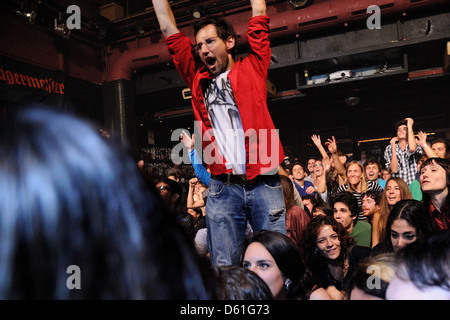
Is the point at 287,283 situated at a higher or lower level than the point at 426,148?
lower

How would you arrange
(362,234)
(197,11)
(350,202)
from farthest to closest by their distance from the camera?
1. (197,11)
2. (350,202)
3. (362,234)

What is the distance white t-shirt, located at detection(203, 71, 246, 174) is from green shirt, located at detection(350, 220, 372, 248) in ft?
8.05

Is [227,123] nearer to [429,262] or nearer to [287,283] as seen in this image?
[287,283]

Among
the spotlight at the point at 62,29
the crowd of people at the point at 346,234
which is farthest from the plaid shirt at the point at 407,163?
the spotlight at the point at 62,29

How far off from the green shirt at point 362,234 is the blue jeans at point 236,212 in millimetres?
2240

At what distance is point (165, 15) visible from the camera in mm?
1951

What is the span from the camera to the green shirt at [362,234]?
12.6 ft

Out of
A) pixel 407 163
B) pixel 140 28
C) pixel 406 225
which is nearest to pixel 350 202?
pixel 406 225

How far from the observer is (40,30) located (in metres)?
7.01

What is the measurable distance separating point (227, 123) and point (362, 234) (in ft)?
8.50

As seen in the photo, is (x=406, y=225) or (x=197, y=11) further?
(x=197, y=11)

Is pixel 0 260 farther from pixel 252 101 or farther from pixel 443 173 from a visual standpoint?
A: pixel 443 173

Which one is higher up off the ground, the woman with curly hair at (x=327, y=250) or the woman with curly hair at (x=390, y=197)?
the woman with curly hair at (x=390, y=197)

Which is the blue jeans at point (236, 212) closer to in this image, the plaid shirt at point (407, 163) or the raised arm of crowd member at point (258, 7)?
the raised arm of crowd member at point (258, 7)
